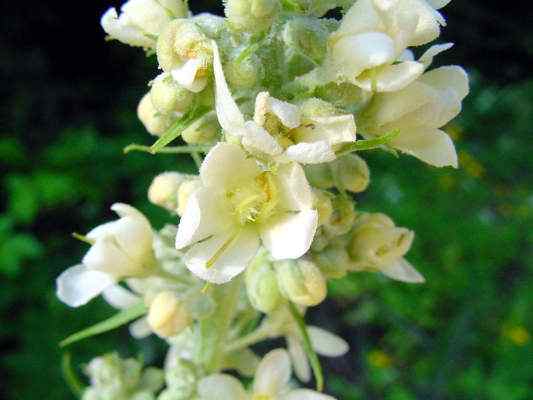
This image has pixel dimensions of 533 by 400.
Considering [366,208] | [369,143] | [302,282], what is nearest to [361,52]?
[369,143]

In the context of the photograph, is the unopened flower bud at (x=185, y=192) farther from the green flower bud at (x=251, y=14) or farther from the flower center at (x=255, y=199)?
the green flower bud at (x=251, y=14)

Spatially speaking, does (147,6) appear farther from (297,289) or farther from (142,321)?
(142,321)

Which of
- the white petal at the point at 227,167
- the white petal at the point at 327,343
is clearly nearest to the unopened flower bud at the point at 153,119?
the white petal at the point at 227,167

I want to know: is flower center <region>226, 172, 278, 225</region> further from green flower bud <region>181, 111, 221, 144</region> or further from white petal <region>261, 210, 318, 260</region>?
green flower bud <region>181, 111, 221, 144</region>

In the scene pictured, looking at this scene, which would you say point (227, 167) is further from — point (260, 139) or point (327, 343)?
point (327, 343)

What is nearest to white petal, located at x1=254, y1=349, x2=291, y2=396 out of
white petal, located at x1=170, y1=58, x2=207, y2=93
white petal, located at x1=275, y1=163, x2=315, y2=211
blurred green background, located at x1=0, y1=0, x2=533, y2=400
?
white petal, located at x1=275, y1=163, x2=315, y2=211

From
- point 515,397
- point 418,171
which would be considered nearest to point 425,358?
point 515,397
